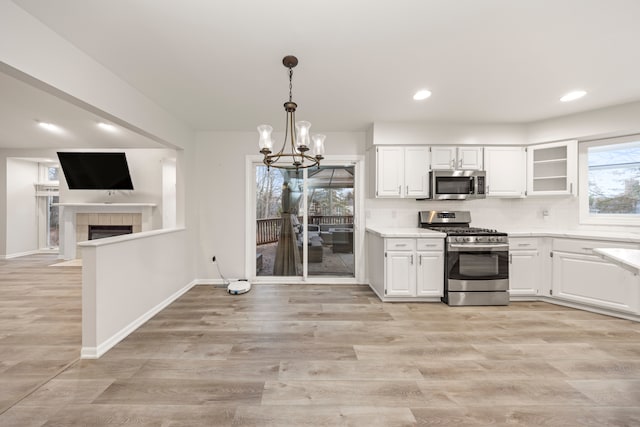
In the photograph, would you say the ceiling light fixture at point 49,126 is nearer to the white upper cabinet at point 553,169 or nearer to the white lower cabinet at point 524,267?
the white lower cabinet at point 524,267

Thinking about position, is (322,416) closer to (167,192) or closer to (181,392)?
(181,392)

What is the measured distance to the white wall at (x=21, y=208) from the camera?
18.9 feet

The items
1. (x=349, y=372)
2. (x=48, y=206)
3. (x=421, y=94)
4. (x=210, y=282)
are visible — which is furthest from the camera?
(x=48, y=206)

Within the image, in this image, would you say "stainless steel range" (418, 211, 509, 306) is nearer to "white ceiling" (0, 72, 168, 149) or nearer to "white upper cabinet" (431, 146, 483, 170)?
"white upper cabinet" (431, 146, 483, 170)

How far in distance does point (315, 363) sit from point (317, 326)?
643 millimetres

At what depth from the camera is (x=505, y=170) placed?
152 inches

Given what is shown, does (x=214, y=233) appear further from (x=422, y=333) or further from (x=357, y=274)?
(x=422, y=333)

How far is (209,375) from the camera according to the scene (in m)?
1.98

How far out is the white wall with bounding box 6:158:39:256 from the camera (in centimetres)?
577

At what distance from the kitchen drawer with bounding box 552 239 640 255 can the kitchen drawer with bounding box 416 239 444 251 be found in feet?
4.84

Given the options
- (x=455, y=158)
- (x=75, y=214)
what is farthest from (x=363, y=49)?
(x=75, y=214)

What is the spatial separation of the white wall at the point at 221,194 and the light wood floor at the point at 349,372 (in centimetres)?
118

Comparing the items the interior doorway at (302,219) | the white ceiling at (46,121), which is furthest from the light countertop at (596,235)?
the white ceiling at (46,121)

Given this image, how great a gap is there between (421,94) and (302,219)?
247 centimetres
